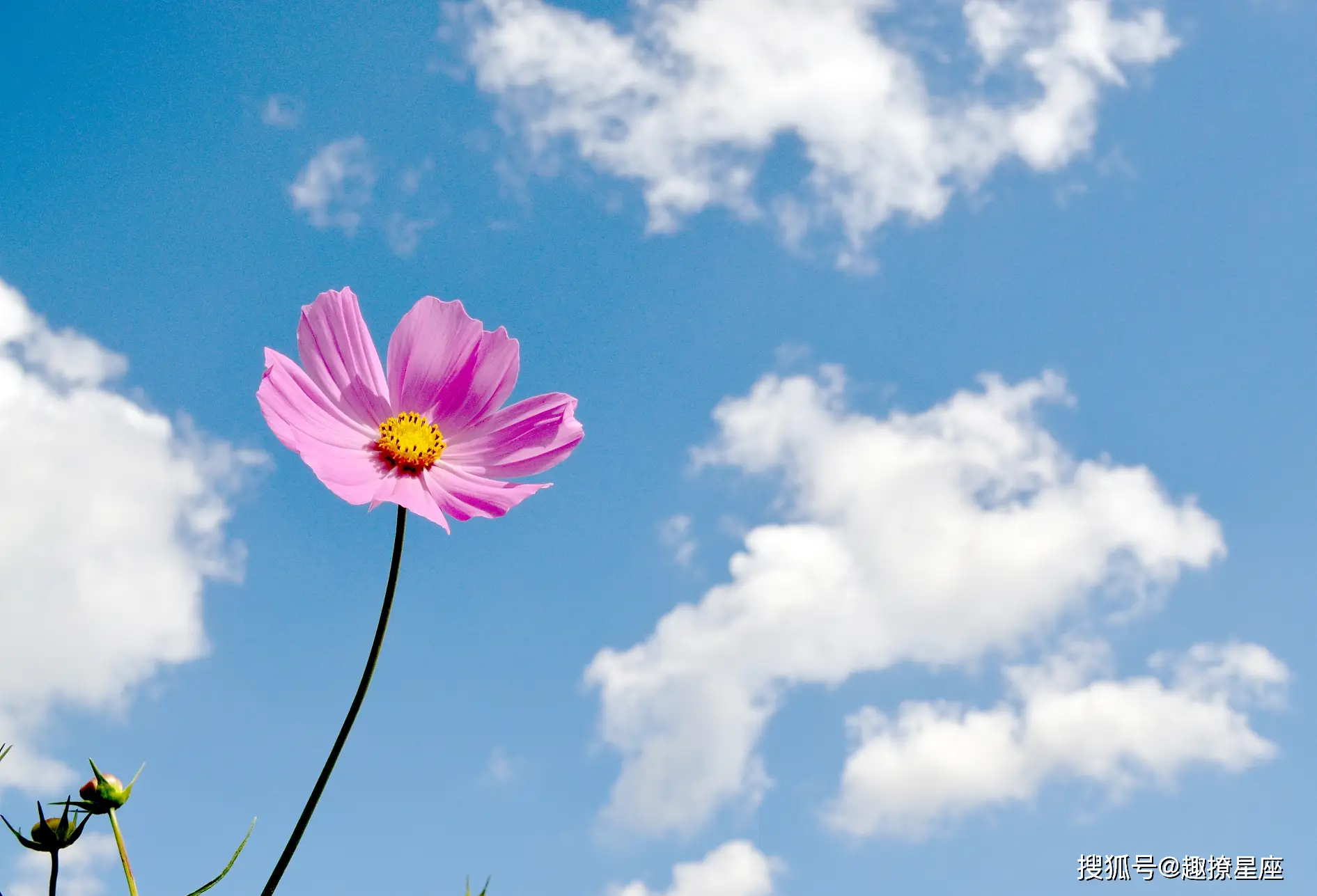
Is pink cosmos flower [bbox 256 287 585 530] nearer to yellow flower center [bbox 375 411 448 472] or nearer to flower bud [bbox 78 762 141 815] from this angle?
yellow flower center [bbox 375 411 448 472]

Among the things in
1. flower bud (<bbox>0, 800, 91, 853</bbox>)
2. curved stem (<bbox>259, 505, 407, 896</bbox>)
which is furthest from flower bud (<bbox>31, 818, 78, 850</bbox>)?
curved stem (<bbox>259, 505, 407, 896</bbox>)

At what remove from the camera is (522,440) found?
120 cm

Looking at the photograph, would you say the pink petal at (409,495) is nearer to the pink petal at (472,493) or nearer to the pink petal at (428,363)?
the pink petal at (472,493)

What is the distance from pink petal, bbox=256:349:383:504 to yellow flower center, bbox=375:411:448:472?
0.05ft

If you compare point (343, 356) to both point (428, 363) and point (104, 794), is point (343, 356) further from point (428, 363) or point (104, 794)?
point (104, 794)

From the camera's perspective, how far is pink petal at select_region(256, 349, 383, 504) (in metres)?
0.98

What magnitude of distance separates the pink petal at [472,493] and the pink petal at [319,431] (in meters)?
0.06

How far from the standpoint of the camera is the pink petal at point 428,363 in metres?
1.21

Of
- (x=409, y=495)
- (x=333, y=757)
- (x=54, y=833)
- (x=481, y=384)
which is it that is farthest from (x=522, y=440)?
(x=54, y=833)

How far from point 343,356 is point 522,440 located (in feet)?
0.67

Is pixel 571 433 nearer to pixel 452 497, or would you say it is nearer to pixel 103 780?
pixel 452 497

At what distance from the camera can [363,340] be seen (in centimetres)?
117

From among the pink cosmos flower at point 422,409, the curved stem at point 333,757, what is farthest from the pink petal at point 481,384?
the curved stem at point 333,757

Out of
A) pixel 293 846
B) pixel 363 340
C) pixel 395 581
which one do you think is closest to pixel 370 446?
pixel 363 340
